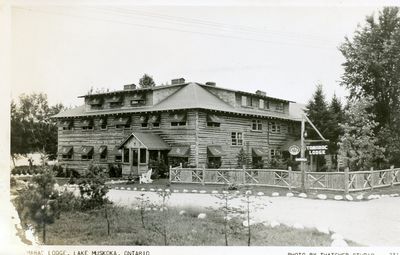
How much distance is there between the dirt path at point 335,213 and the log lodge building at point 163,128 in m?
3.86

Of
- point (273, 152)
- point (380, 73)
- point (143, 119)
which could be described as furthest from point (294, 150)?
point (273, 152)

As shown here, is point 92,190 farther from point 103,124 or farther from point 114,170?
point 103,124

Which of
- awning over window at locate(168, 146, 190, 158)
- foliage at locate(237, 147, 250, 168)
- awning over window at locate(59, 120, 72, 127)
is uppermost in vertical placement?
awning over window at locate(59, 120, 72, 127)

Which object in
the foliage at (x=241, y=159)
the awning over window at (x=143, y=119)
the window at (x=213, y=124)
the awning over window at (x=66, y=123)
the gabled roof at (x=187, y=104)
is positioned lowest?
the foliage at (x=241, y=159)

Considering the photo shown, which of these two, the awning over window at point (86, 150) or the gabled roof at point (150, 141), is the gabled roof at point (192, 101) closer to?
the gabled roof at point (150, 141)

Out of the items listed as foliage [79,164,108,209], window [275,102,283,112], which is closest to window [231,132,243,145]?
window [275,102,283,112]

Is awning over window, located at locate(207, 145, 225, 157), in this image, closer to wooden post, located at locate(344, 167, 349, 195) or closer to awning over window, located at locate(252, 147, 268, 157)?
awning over window, located at locate(252, 147, 268, 157)

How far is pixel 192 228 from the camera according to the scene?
7.29m

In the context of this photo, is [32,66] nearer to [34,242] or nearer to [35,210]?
[35,210]

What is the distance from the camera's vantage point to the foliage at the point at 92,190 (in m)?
7.98

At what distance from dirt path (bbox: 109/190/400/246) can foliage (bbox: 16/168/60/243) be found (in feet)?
5.00

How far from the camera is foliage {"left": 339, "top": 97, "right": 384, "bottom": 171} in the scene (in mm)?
13103

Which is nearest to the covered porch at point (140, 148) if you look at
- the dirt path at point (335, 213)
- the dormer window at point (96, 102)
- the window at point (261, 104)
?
the dormer window at point (96, 102)

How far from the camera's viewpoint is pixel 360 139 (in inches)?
555
